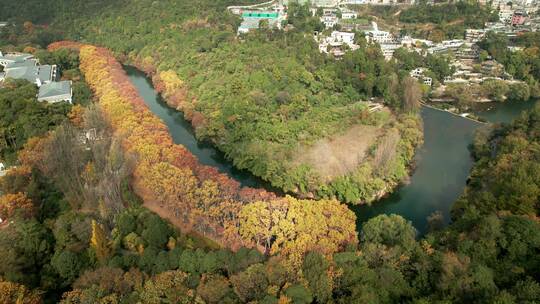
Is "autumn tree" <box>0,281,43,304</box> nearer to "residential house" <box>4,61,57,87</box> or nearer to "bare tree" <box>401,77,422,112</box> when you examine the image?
"residential house" <box>4,61,57,87</box>

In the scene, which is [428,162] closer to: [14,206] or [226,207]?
[226,207]

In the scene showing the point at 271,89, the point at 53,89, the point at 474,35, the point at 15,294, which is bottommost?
the point at 15,294

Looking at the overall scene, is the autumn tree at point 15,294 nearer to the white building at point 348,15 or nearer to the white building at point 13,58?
the white building at point 13,58

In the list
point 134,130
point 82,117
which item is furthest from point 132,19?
point 134,130

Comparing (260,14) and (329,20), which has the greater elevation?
(260,14)

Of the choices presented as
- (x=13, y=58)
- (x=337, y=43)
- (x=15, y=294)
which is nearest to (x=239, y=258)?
(x=15, y=294)

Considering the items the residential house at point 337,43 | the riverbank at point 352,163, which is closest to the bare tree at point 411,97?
the riverbank at point 352,163

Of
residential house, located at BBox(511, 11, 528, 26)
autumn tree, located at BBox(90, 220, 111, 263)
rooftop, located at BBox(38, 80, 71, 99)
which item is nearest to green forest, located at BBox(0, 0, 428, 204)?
rooftop, located at BBox(38, 80, 71, 99)
